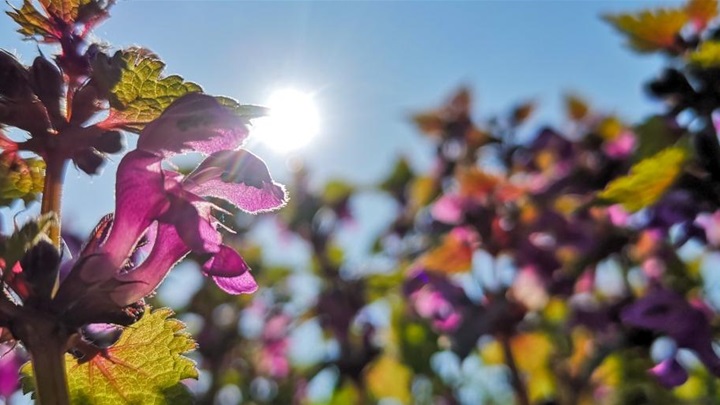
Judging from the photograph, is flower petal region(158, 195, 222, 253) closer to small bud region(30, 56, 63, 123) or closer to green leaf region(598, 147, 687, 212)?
small bud region(30, 56, 63, 123)

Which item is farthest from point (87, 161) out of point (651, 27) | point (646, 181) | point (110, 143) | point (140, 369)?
point (651, 27)

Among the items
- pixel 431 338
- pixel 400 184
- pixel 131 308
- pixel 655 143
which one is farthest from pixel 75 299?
pixel 400 184

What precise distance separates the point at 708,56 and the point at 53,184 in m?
1.31

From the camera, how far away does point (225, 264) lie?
87 cm

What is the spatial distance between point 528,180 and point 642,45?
128 cm

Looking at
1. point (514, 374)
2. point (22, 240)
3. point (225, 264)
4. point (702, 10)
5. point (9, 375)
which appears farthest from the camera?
point (514, 374)

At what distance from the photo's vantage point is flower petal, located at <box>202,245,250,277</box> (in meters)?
0.86

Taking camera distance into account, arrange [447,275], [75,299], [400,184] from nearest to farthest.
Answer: [75,299], [447,275], [400,184]

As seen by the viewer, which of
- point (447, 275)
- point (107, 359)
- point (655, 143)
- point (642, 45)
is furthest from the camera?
point (447, 275)

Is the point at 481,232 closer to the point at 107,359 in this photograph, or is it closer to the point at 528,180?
the point at 528,180

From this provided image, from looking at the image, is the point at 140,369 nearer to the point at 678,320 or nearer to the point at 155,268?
the point at 155,268

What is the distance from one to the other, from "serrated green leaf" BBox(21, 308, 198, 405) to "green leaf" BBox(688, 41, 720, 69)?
1229 mm

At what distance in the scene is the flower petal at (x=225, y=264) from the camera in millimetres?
864

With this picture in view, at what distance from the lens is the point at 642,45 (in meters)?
1.85
